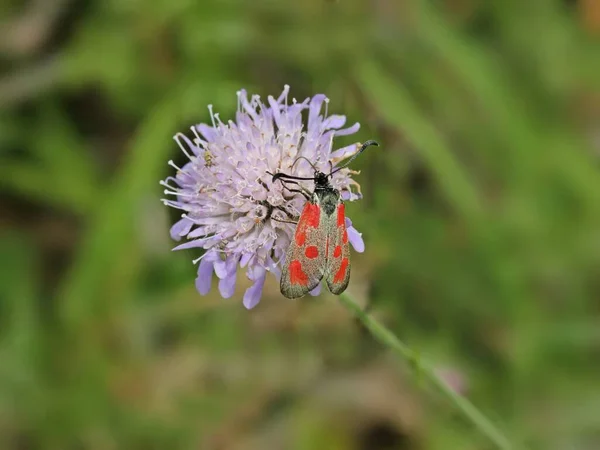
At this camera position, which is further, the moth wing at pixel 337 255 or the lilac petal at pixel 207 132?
the lilac petal at pixel 207 132

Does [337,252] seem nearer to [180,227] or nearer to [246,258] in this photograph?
[246,258]

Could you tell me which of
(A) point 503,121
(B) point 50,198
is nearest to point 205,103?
(B) point 50,198

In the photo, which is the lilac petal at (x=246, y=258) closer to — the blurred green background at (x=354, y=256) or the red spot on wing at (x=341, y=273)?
the red spot on wing at (x=341, y=273)

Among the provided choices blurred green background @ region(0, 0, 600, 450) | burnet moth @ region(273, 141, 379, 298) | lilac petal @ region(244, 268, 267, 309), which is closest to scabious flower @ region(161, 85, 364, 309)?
lilac petal @ region(244, 268, 267, 309)

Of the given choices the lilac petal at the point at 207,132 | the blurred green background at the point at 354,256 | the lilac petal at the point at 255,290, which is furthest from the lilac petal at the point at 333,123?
the blurred green background at the point at 354,256

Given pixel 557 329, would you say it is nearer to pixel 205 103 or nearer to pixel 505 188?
pixel 505 188

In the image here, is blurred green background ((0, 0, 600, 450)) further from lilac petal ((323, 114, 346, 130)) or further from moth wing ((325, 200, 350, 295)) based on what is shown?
moth wing ((325, 200, 350, 295))
